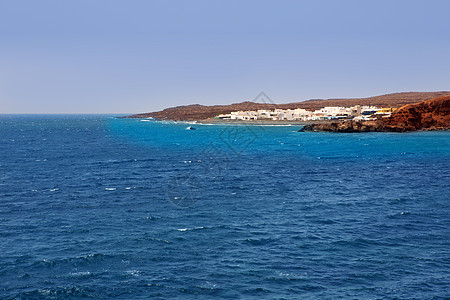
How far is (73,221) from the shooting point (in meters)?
53.2

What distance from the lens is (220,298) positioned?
109 feet

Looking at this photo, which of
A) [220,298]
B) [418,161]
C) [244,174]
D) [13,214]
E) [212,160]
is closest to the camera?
[220,298]

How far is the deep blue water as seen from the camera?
35531 millimetres

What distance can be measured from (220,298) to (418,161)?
91.9 m

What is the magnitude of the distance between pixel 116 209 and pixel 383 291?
39665 millimetres

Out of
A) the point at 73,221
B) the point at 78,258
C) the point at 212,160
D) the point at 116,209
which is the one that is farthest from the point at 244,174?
the point at 78,258

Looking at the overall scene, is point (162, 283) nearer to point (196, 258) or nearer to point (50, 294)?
point (196, 258)

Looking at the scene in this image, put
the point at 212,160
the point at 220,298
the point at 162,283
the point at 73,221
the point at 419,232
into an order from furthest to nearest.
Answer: the point at 212,160 < the point at 73,221 < the point at 419,232 < the point at 162,283 < the point at 220,298

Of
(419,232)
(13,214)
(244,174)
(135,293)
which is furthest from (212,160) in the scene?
(135,293)

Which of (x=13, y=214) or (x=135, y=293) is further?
(x=13, y=214)

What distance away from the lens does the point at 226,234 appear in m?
48.3

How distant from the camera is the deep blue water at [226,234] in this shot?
1399 inches

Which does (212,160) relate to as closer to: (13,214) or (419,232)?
(13,214)

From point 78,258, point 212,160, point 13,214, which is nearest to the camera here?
point 78,258
